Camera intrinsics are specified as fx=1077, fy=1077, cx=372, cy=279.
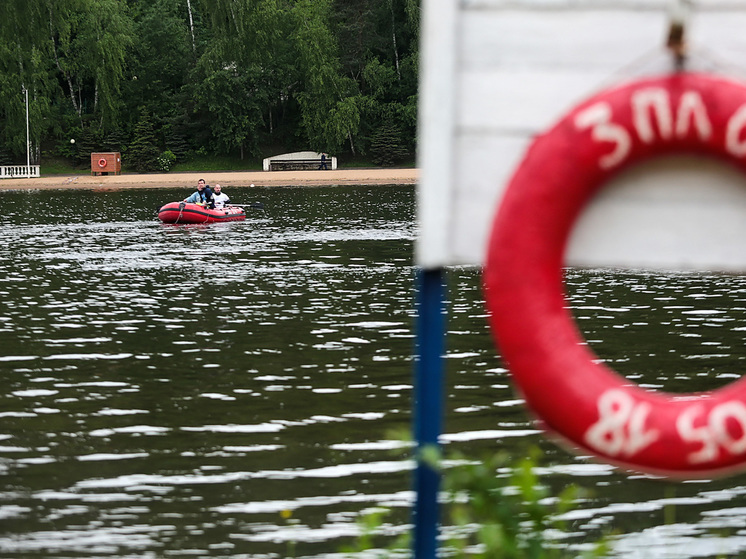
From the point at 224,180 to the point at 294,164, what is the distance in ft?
21.0

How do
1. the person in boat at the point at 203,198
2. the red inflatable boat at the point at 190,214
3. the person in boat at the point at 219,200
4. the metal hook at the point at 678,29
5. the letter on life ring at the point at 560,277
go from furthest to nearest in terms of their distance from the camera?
the person in boat at the point at 219,200 → the person in boat at the point at 203,198 → the red inflatable boat at the point at 190,214 → the metal hook at the point at 678,29 → the letter on life ring at the point at 560,277

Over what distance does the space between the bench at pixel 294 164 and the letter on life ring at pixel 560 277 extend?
4797 centimetres

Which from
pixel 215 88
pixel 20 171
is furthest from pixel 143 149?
pixel 20 171

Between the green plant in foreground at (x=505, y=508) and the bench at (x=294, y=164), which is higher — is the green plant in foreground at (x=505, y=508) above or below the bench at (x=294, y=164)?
below

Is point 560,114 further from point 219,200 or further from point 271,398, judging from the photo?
point 219,200

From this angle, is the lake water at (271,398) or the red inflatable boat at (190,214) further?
the red inflatable boat at (190,214)

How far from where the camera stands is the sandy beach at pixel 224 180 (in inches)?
1736

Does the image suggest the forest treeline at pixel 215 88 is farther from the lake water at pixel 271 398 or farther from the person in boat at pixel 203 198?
the lake water at pixel 271 398

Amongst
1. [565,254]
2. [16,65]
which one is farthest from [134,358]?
[16,65]

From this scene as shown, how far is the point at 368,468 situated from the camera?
7.06 m

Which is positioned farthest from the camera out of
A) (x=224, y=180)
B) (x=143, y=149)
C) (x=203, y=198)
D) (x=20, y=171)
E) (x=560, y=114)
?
(x=143, y=149)

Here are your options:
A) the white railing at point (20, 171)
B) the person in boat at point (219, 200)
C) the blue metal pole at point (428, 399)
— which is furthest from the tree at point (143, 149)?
the blue metal pole at point (428, 399)

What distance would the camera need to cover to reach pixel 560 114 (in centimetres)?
300

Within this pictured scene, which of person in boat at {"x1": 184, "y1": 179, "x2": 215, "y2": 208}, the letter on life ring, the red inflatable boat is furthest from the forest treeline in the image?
the letter on life ring
